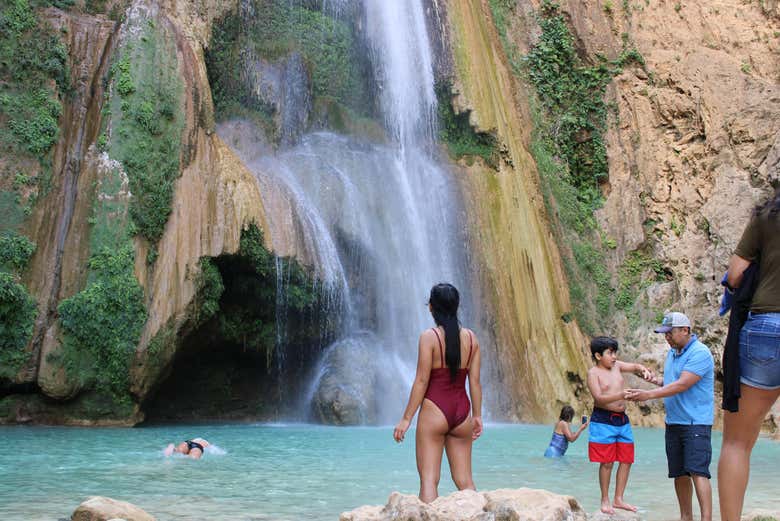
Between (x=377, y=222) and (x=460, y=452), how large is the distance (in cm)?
1443

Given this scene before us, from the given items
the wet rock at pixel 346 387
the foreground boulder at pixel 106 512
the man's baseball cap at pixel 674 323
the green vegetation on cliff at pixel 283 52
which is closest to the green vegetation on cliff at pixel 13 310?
the wet rock at pixel 346 387

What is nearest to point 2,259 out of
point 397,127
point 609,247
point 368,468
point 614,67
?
point 368,468

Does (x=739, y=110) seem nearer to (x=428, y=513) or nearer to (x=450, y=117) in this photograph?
(x=450, y=117)

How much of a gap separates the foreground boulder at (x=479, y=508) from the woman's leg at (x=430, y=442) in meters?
0.78

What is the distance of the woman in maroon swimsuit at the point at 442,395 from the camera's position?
5176mm

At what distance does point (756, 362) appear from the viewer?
4.10 metres

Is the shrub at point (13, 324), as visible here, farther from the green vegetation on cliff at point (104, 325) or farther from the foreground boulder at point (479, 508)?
the foreground boulder at point (479, 508)

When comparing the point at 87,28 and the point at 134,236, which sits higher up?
the point at 87,28

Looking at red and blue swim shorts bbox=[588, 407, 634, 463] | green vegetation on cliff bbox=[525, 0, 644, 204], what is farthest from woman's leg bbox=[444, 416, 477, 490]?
green vegetation on cliff bbox=[525, 0, 644, 204]

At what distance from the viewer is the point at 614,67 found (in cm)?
2652

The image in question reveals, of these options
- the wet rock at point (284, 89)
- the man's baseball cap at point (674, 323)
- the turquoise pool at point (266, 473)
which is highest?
the wet rock at point (284, 89)

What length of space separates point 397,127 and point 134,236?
875 centimetres

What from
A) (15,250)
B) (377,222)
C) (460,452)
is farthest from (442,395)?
(377,222)

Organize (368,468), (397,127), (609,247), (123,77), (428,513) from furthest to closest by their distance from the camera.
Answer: (609,247) < (397,127) < (123,77) < (368,468) < (428,513)
